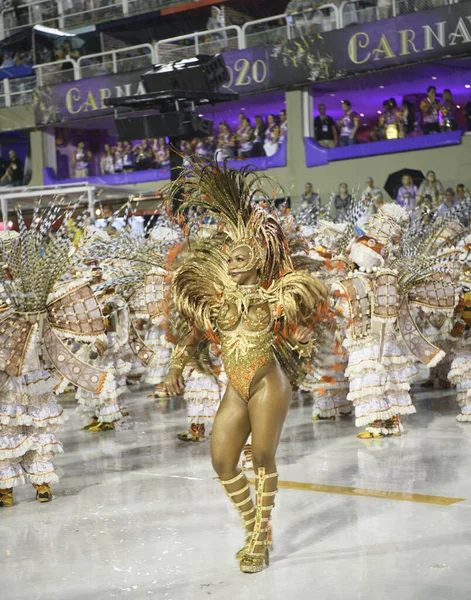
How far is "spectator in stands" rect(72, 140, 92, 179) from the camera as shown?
72.5 ft

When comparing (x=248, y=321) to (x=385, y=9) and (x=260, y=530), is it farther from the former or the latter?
(x=385, y=9)

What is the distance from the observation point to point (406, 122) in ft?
55.6

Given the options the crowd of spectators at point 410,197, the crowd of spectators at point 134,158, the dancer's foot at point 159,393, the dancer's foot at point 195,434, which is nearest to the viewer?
the dancer's foot at point 195,434

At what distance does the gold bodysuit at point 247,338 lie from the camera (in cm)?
455

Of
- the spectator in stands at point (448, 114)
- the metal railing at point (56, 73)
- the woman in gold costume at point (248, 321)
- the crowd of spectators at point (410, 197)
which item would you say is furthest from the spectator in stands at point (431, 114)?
the woman in gold costume at point (248, 321)

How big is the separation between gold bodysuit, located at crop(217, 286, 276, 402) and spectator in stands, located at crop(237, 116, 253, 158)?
47.6 feet

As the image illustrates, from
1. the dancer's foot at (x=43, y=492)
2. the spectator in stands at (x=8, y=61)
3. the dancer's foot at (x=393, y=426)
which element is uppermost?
the spectator in stands at (x=8, y=61)

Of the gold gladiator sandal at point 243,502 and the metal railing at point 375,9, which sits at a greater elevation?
the metal railing at point 375,9

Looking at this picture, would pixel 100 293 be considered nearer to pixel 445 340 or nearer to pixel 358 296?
pixel 358 296

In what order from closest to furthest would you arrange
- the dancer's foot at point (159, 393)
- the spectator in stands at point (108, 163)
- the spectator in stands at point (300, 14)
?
1. the dancer's foot at point (159, 393)
2. the spectator in stands at point (300, 14)
3. the spectator in stands at point (108, 163)

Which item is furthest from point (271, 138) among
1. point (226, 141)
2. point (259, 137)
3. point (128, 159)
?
point (128, 159)

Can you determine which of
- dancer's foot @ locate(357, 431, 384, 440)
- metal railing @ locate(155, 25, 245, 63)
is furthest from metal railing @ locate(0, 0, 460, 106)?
dancer's foot @ locate(357, 431, 384, 440)

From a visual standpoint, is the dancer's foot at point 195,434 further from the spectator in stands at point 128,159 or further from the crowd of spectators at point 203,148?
the spectator in stands at point 128,159

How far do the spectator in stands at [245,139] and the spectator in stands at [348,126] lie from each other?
6.61ft
